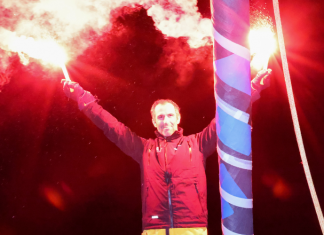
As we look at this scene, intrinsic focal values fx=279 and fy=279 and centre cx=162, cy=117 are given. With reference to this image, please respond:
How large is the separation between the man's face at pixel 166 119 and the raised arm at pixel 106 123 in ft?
0.82

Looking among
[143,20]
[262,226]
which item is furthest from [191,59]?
[262,226]

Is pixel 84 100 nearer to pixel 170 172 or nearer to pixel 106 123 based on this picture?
pixel 106 123

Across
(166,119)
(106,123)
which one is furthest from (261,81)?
(106,123)

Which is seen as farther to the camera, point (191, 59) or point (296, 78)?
point (191, 59)

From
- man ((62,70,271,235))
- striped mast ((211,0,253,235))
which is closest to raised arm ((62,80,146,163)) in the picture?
man ((62,70,271,235))

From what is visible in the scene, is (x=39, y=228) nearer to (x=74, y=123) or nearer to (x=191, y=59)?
(x=74, y=123)

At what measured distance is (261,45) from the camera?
2.63 meters

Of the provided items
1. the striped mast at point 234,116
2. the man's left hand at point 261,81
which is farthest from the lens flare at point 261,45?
the striped mast at point 234,116

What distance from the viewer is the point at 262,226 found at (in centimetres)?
339

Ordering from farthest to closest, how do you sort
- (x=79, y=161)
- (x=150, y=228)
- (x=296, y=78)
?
(x=79, y=161)
(x=296, y=78)
(x=150, y=228)

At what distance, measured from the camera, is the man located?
2.38 metres

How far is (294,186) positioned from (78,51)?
10.5 feet

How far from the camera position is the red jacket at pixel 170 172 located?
2.39 meters

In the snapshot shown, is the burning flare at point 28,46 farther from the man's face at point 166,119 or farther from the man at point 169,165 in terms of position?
the man's face at point 166,119
